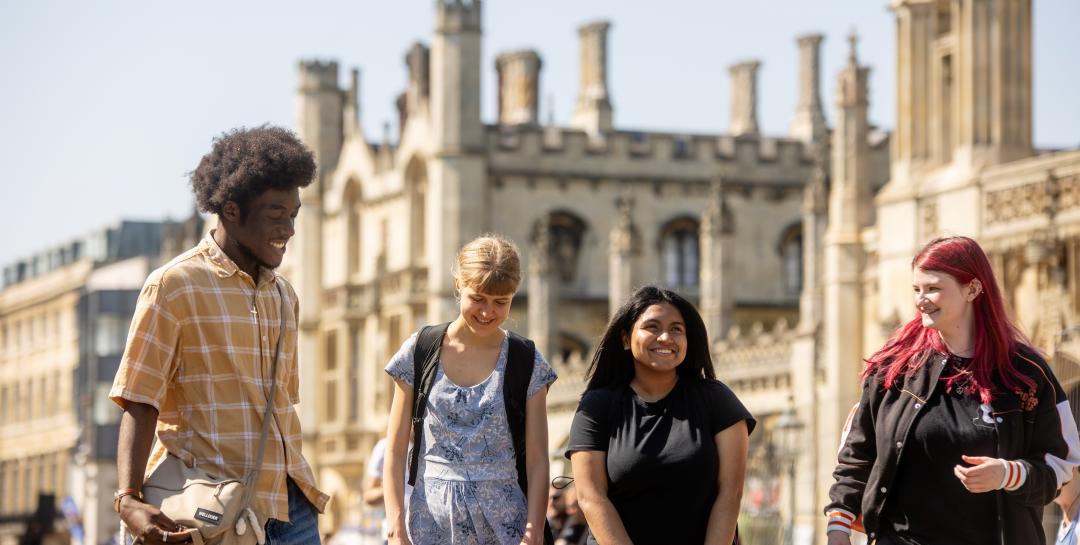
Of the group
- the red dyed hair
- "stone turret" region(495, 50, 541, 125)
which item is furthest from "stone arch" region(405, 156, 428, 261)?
the red dyed hair

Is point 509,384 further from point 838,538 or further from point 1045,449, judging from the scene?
point 1045,449

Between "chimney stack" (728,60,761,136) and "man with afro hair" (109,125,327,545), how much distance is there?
44726mm

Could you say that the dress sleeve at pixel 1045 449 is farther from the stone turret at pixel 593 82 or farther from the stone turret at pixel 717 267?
the stone turret at pixel 593 82

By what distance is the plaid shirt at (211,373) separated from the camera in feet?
22.5

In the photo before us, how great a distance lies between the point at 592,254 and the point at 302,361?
28.5ft

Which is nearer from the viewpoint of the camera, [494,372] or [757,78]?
[494,372]

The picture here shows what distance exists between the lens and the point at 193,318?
273 inches

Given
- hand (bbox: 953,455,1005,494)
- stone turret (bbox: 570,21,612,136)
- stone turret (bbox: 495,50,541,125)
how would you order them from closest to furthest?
hand (bbox: 953,455,1005,494)
stone turret (bbox: 570,21,612,136)
stone turret (bbox: 495,50,541,125)

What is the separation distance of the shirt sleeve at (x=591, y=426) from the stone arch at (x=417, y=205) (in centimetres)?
3788

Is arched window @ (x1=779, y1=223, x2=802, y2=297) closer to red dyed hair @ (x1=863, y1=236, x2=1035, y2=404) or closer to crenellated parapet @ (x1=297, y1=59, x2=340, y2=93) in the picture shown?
crenellated parapet @ (x1=297, y1=59, x2=340, y2=93)

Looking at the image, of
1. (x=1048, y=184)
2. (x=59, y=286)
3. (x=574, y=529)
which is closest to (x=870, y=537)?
(x=574, y=529)

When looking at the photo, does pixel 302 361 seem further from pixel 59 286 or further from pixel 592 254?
pixel 59 286

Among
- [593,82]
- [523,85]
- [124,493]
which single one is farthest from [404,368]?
[523,85]

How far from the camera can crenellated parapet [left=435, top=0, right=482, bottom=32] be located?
4447 centimetres
